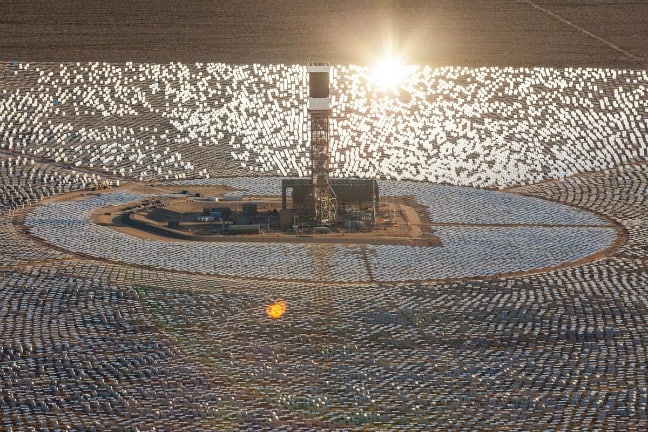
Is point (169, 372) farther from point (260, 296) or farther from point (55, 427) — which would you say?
point (260, 296)

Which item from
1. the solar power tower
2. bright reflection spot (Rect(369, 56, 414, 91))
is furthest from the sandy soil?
the solar power tower

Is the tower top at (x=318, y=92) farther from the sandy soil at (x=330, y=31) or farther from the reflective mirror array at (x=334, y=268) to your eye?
the sandy soil at (x=330, y=31)

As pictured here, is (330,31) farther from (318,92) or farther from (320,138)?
(318,92)

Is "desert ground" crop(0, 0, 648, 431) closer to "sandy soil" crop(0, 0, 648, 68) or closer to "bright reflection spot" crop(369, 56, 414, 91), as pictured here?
"sandy soil" crop(0, 0, 648, 68)

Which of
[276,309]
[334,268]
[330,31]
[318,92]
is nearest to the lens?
[276,309]

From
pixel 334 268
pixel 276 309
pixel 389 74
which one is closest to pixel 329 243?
pixel 334 268
